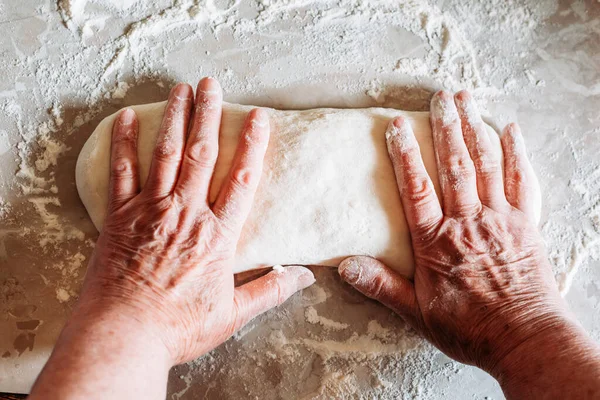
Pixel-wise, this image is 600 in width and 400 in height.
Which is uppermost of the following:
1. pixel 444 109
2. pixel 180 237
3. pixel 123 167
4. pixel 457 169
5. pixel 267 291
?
pixel 444 109

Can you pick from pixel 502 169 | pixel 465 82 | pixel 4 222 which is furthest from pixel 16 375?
pixel 465 82

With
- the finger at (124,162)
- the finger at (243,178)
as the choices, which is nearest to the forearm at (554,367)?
the finger at (243,178)

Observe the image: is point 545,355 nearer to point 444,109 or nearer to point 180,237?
point 444,109

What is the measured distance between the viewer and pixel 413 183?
1326mm

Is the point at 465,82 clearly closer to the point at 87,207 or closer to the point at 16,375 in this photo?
the point at 87,207

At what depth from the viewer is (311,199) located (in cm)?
133

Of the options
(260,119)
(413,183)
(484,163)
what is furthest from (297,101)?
(484,163)

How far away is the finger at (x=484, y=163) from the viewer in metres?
1.36

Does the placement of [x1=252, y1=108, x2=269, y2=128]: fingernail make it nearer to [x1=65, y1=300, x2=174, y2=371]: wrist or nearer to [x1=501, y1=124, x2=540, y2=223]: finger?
[x1=65, y1=300, x2=174, y2=371]: wrist

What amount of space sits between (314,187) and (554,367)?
73 cm

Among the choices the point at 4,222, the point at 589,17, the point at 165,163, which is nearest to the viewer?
the point at 165,163

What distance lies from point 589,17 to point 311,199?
1221 mm

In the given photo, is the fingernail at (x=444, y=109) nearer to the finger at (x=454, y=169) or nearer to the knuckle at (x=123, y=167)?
the finger at (x=454, y=169)

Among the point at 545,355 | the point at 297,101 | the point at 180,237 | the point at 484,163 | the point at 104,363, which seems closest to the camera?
the point at 104,363
